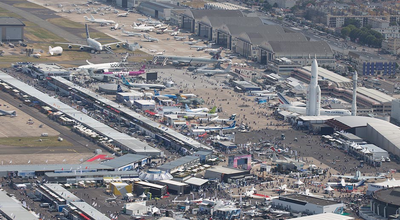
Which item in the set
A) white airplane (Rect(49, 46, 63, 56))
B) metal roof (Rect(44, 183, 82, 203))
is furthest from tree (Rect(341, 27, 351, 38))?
metal roof (Rect(44, 183, 82, 203))

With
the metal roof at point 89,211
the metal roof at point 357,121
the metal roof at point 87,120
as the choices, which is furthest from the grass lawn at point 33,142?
the metal roof at point 357,121

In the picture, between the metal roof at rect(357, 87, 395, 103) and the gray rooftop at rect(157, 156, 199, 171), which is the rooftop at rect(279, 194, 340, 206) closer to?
the gray rooftop at rect(157, 156, 199, 171)

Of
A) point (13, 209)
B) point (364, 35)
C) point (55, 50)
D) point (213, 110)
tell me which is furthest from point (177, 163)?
point (364, 35)

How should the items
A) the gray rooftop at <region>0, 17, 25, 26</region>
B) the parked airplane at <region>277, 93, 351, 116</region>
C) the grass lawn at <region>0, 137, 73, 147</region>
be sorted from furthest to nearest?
the gray rooftop at <region>0, 17, 25, 26</region> < the parked airplane at <region>277, 93, 351, 116</region> < the grass lawn at <region>0, 137, 73, 147</region>

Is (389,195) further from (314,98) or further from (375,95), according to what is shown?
(375,95)

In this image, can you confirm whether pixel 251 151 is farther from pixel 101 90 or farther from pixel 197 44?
pixel 197 44

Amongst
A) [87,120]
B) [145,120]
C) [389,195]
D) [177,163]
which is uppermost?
[389,195]

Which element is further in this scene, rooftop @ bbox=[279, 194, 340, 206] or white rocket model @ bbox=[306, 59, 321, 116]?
white rocket model @ bbox=[306, 59, 321, 116]
